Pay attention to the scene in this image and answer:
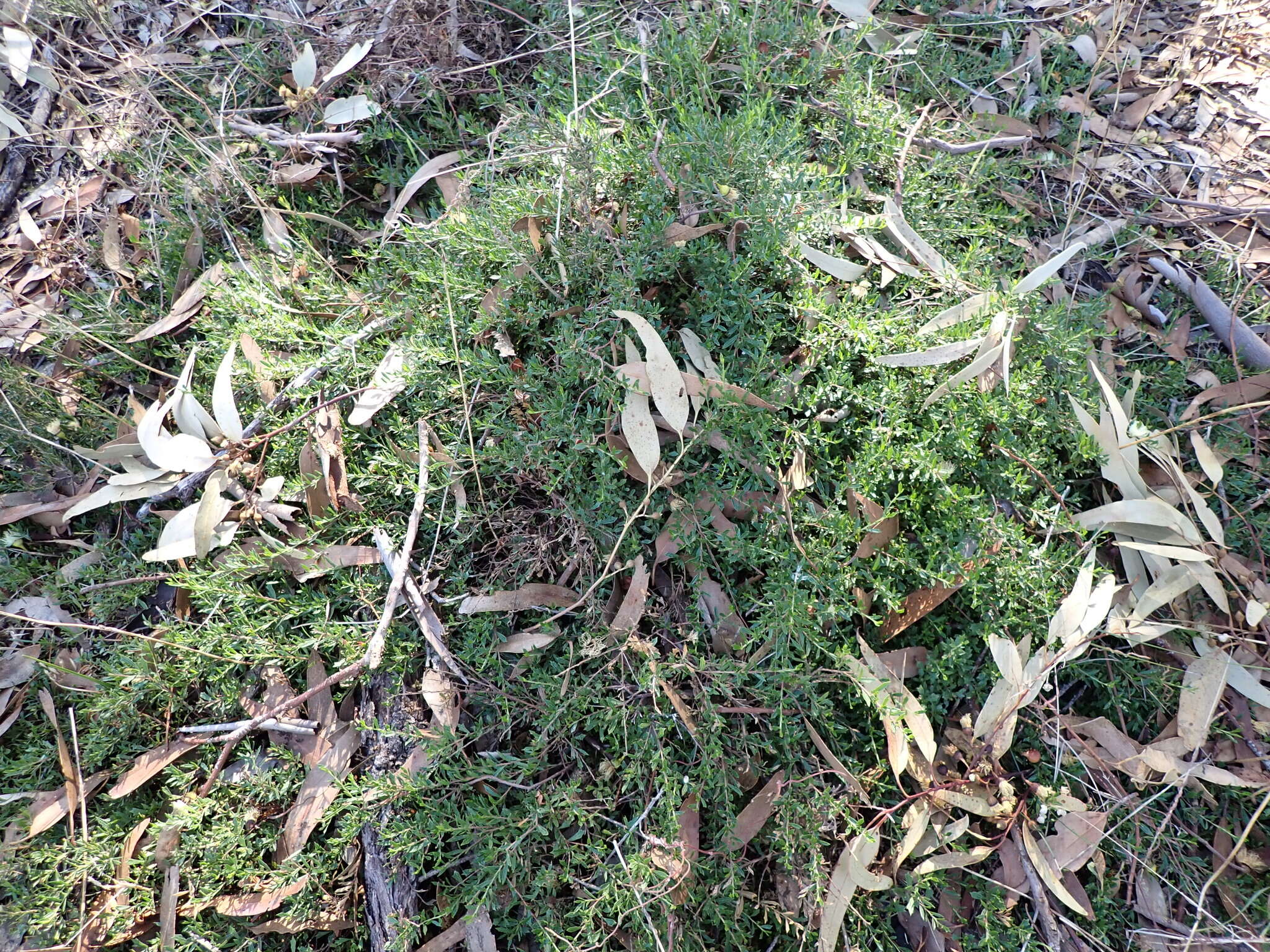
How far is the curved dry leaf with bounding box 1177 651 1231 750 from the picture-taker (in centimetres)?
196

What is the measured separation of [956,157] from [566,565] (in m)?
1.82

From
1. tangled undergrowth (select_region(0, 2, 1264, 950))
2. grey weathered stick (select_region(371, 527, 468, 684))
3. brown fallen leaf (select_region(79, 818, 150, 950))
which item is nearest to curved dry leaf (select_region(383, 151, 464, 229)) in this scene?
tangled undergrowth (select_region(0, 2, 1264, 950))

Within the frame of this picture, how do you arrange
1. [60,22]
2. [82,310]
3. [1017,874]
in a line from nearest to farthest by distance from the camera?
[1017,874] < [82,310] < [60,22]

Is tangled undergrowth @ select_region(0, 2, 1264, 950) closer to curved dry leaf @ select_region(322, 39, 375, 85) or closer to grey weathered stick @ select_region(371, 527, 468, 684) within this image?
grey weathered stick @ select_region(371, 527, 468, 684)

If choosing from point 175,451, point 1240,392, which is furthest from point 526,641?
point 1240,392

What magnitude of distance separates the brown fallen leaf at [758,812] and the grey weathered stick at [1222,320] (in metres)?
1.86

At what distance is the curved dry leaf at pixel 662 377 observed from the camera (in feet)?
6.86

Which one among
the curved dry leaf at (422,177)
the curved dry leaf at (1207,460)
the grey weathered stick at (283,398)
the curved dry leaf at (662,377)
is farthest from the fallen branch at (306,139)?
the curved dry leaf at (1207,460)

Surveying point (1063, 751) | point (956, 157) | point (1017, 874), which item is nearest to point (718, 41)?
point (956, 157)

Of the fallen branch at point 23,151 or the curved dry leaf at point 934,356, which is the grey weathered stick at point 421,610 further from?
the fallen branch at point 23,151

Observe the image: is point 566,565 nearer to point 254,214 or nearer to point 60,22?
point 254,214

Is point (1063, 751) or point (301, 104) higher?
point (301, 104)

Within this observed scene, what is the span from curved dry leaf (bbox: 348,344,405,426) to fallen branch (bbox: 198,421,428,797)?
0.17m

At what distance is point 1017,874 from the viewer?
6.37ft
